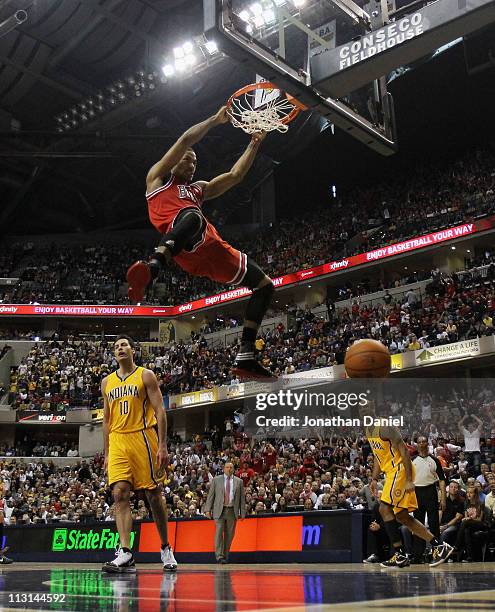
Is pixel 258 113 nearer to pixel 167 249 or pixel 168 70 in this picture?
pixel 167 249

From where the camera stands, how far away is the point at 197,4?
3058 cm

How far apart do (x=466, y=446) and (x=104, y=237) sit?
33.6 meters

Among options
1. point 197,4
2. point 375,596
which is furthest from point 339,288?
point 375,596

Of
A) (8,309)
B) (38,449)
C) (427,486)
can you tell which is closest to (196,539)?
(427,486)

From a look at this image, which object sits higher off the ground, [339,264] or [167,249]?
[339,264]

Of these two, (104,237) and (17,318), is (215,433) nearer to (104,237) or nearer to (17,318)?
(17,318)

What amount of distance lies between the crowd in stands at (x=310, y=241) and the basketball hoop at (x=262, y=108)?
2204 centimetres

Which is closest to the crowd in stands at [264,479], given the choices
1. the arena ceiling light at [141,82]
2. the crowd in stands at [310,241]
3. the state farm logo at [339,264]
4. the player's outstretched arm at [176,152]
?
the player's outstretched arm at [176,152]

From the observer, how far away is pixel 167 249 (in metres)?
5.31

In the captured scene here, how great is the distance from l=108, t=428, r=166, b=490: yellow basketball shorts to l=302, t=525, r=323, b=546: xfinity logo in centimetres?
544

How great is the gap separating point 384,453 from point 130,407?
319 cm

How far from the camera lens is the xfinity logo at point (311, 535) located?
11.1 meters

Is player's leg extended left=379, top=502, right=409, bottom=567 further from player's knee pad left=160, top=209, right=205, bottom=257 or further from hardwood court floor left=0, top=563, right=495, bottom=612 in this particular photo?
player's knee pad left=160, top=209, right=205, bottom=257

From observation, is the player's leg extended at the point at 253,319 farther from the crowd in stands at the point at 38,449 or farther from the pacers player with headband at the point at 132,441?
the crowd in stands at the point at 38,449
